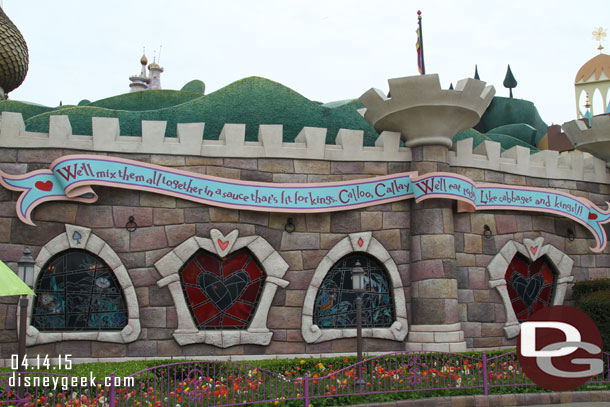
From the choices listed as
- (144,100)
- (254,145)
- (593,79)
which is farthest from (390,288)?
(593,79)

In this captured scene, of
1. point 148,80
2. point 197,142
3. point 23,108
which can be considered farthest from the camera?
point 148,80

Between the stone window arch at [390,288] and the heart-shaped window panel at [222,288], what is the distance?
105cm

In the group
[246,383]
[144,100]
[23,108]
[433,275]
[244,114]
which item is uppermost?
[144,100]

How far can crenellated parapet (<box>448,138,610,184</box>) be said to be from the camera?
12875 millimetres

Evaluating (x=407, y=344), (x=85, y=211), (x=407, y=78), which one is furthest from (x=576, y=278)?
(x=85, y=211)

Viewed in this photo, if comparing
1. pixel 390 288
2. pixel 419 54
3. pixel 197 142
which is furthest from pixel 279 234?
pixel 419 54

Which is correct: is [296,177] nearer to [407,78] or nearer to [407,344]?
[407,78]

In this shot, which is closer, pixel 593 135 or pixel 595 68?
pixel 593 135

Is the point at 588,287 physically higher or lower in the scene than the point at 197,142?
lower

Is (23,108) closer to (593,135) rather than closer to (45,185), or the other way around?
(45,185)

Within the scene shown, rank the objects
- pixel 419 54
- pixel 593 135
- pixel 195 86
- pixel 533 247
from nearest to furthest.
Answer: pixel 533 247
pixel 419 54
pixel 593 135
pixel 195 86

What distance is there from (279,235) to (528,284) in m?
5.94

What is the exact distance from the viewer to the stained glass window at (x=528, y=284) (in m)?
13.0

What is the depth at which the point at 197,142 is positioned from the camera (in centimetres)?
1142
